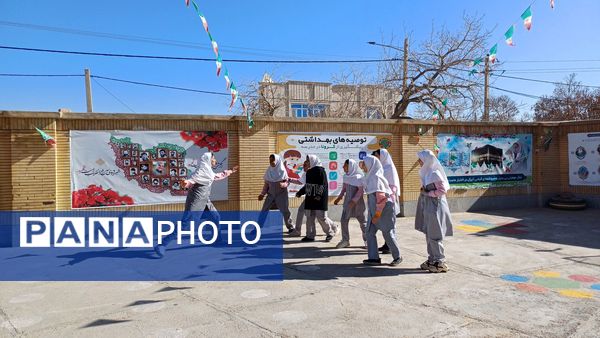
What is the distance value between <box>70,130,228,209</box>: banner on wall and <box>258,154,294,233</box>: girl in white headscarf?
144 centimetres

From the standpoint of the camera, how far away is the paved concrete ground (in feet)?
14.4

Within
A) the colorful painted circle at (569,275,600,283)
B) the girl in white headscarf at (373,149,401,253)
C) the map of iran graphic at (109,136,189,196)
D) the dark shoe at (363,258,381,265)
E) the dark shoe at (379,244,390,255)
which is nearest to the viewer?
the colorful painted circle at (569,275,600,283)

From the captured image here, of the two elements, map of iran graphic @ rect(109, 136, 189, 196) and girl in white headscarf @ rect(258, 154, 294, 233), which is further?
map of iran graphic @ rect(109, 136, 189, 196)

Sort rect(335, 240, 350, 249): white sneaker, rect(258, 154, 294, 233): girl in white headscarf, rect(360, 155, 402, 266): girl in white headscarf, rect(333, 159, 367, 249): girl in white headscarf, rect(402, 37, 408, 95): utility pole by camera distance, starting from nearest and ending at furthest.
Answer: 1. rect(360, 155, 402, 266): girl in white headscarf
2. rect(333, 159, 367, 249): girl in white headscarf
3. rect(335, 240, 350, 249): white sneaker
4. rect(258, 154, 294, 233): girl in white headscarf
5. rect(402, 37, 408, 95): utility pole

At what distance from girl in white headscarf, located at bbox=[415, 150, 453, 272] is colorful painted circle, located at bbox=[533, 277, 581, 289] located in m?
1.20

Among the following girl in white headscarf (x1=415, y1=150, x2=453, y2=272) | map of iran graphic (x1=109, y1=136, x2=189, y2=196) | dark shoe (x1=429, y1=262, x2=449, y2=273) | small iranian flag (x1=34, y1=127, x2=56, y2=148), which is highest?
small iranian flag (x1=34, y1=127, x2=56, y2=148)

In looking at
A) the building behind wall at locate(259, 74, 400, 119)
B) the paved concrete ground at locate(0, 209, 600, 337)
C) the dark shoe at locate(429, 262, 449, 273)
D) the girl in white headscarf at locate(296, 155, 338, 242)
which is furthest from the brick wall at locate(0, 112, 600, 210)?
the building behind wall at locate(259, 74, 400, 119)

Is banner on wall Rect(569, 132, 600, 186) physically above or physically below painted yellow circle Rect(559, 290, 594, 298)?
above

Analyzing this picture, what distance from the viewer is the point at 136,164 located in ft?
31.8

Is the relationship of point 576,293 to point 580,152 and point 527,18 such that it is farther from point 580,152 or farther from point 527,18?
point 580,152

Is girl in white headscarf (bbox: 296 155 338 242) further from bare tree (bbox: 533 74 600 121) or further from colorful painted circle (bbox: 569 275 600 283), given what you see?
bare tree (bbox: 533 74 600 121)

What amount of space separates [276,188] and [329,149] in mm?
2617

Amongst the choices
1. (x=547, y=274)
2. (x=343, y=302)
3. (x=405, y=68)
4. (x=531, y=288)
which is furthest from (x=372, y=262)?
(x=405, y=68)

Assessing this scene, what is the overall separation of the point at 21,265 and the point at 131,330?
391cm
